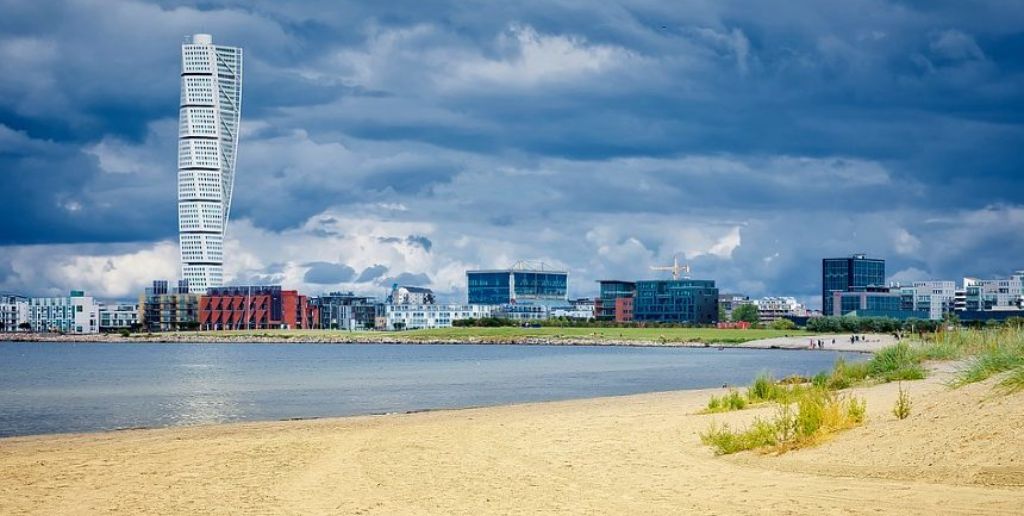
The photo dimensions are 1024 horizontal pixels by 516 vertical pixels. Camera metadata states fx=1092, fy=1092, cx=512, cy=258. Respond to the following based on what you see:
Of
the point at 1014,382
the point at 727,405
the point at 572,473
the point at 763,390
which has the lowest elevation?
the point at 572,473

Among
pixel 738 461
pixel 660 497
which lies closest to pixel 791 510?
pixel 660 497

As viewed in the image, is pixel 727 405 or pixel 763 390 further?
pixel 763 390

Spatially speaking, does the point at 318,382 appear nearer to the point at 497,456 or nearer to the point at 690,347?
the point at 497,456

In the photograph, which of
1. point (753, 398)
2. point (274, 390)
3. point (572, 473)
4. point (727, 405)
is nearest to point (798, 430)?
point (572, 473)

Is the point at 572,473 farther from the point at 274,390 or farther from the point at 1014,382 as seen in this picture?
the point at 274,390

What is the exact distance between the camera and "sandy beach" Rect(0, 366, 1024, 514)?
1549 cm

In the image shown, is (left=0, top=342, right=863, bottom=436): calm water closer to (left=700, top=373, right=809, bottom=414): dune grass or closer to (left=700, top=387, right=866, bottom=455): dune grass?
(left=700, top=373, right=809, bottom=414): dune grass

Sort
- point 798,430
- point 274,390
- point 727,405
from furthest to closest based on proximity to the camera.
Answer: point 274,390 < point 727,405 < point 798,430

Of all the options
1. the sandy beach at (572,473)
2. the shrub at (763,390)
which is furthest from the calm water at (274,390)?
the shrub at (763,390)

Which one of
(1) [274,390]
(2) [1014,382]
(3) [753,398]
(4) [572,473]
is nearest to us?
(2) [1014,382]

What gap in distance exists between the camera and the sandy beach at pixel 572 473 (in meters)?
15.5

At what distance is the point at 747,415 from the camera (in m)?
27.3

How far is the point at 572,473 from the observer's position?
1972 centimetres

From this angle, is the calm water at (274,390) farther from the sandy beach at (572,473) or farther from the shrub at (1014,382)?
the shrub at (1014,382)
